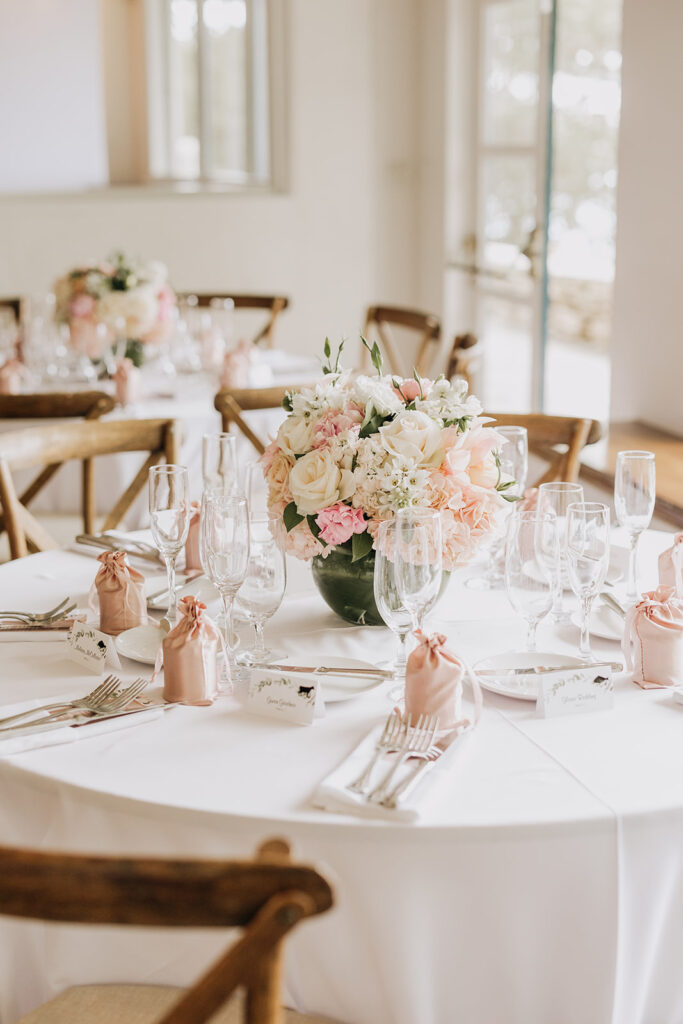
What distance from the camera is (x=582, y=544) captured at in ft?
4.59

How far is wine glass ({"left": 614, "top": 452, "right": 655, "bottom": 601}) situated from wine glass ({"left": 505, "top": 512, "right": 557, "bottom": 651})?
0.32 meters

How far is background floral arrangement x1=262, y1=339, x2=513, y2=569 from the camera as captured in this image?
1.47m

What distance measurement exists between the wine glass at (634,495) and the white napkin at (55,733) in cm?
76

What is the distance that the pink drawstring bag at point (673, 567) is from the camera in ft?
4.85

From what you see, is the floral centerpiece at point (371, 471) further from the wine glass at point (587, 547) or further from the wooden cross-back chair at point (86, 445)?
the wooden cross-back chair at point (86, 445)

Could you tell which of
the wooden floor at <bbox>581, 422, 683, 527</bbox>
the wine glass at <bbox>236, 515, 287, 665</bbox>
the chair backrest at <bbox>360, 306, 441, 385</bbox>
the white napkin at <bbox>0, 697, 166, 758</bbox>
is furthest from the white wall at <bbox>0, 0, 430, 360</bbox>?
the white napkin at <bbox>0, 697, 166, 758</bbox>

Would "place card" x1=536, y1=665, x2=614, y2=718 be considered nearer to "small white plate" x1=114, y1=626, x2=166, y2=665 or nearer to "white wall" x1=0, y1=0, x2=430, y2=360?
"small white plate" x1=114, y1=626, x2=166, y2=665

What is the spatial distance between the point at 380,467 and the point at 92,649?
44 centimetres

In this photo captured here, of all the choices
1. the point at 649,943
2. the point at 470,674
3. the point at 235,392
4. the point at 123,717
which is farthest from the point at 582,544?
the point at 235,392

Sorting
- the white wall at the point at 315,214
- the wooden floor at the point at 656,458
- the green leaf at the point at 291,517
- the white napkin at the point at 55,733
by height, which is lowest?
the wooden floor at the point at 656,458

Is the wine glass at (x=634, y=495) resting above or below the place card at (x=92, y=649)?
above

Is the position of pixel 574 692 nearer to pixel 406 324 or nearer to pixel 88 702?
pixel 88 702

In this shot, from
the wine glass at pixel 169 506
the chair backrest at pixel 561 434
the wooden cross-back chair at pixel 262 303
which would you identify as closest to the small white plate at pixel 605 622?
the wine glass at pixel 169 506

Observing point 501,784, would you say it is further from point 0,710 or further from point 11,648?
point 11,648
